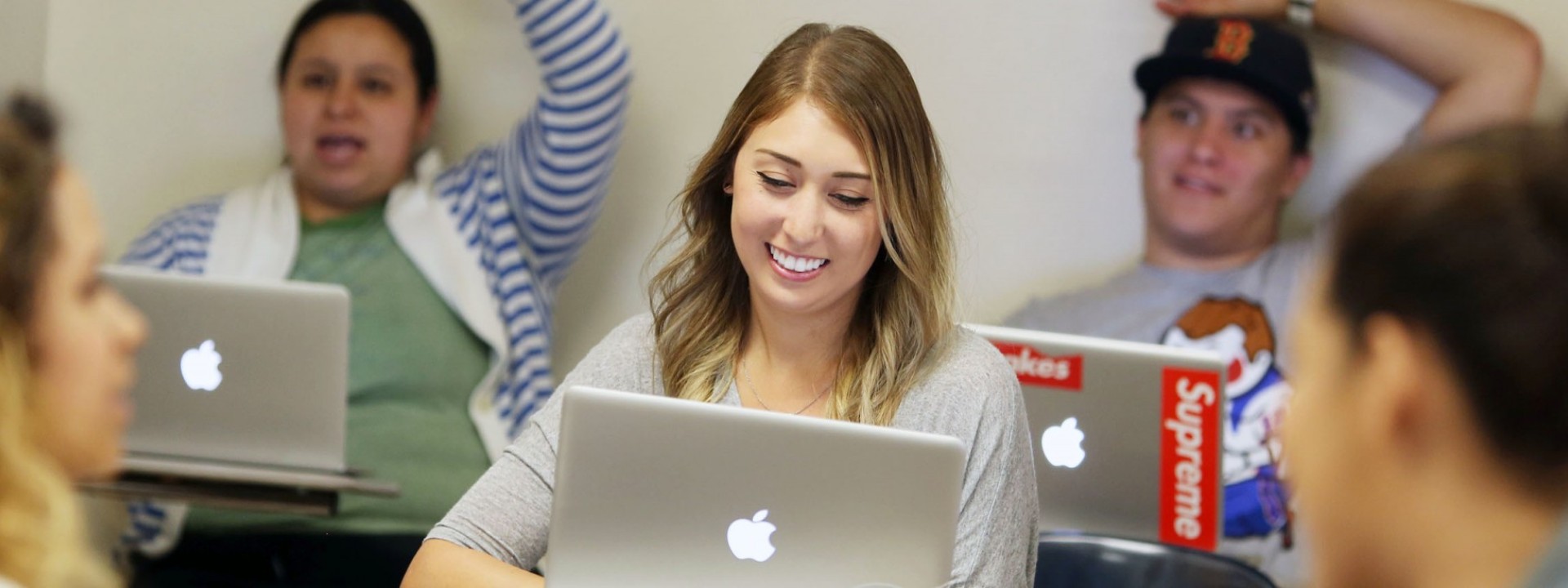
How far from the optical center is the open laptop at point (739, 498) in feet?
4.29

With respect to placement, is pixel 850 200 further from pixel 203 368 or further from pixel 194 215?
pixel 194 215

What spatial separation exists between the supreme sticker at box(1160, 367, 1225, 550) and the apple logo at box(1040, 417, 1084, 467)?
0.10 meters

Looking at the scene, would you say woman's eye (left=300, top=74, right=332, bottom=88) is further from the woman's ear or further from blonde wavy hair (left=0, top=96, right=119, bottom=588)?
the woman's ear

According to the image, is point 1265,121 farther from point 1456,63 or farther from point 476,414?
point 476,414

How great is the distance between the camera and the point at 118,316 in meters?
0.87

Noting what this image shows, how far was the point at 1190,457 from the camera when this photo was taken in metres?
1.89

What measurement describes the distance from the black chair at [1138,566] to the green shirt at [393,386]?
1299 mm

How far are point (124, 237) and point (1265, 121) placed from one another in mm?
2555

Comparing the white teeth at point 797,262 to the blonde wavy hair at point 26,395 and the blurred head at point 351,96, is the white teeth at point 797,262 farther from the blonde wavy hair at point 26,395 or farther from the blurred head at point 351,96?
the blurred head at point 351,96

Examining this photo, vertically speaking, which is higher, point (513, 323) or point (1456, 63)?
point (1456, 63)

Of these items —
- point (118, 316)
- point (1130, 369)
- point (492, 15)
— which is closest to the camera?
point (118, 316)

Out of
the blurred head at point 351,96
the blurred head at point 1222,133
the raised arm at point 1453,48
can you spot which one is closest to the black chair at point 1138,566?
the blurred head at point 1222,133

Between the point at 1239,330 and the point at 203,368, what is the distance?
2077 mm

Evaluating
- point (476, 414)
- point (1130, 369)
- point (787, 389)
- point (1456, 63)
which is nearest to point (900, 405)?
point (787, 389)
